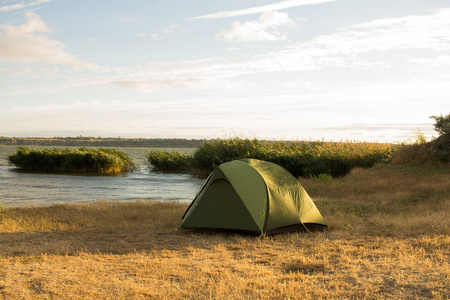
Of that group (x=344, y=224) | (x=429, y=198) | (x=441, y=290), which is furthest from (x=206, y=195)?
(x=429, y=198)

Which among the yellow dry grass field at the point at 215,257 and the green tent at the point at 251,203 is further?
the green tent at the point at 251,203

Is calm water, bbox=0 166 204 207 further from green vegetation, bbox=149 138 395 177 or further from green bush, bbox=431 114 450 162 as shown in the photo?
green bush, bbox=431 114 450 162

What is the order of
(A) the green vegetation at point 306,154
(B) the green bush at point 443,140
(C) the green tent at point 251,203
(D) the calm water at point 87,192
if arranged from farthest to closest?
(A) the green vegetation at point 306,154
(B) the green bush at point 443,140
(D) the calm water at point 87,192
(C) the green tent at point 251,203

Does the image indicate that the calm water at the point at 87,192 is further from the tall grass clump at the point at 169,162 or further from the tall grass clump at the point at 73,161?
the tall grass clump at the point at 169,162

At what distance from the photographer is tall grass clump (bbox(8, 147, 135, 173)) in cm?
3328

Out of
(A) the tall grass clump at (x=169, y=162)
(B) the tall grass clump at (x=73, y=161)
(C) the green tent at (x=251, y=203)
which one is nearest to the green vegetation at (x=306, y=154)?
(A) the tall grass clump at (x=169, y=162)

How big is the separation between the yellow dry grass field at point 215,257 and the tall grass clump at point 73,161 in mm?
21043

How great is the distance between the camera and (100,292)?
526 cm

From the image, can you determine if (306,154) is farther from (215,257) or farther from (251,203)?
(215,257)

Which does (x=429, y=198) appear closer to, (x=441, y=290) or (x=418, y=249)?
(x=418, y=249)

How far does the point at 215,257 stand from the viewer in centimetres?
725

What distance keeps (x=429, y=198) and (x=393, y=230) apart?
5534 mm

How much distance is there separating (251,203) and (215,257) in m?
2.34

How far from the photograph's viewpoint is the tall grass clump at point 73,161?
3328cm
